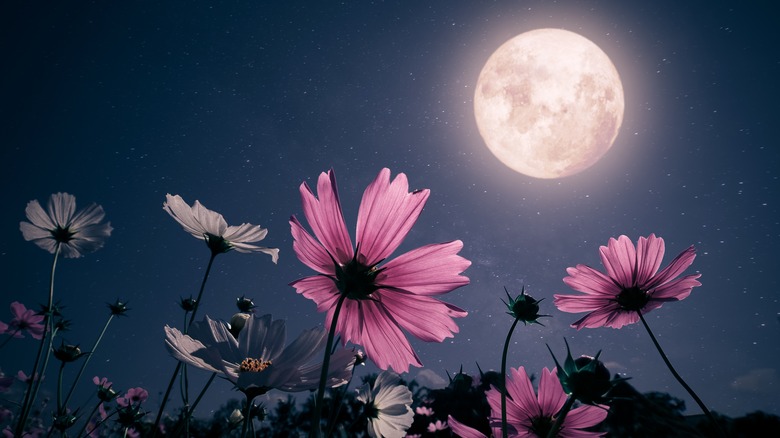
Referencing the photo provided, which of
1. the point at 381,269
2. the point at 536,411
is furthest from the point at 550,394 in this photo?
the point at 381,269

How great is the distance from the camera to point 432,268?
0.85m

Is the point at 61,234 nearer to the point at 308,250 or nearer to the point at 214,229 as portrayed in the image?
the point at 214,229

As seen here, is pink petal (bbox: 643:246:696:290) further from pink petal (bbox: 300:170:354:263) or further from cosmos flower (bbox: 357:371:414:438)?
pink petal (bbox: 300:170:354:263)

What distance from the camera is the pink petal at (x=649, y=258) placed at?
64.5 inches

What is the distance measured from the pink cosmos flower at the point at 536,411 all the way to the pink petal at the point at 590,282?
0.48 metres

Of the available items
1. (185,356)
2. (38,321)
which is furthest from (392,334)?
(38,321)

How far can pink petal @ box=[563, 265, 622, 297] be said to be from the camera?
1660mm

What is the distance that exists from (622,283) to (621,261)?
0.11m

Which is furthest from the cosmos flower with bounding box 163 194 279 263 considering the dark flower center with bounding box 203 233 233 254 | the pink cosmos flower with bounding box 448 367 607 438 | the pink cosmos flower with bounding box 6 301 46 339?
the pink cosmos flower with bounding box 6 301 46 339

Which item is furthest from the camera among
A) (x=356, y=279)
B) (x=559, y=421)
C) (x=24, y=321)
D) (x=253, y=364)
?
(x=24, y=321)

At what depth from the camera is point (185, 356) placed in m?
0.73

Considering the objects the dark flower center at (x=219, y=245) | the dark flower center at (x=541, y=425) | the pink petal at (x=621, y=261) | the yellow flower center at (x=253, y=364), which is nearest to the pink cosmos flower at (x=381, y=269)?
the yellow flower center at (x=253, y=364)

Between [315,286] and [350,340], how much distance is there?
0.16 m

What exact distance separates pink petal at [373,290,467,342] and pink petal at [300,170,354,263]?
0.60ft
